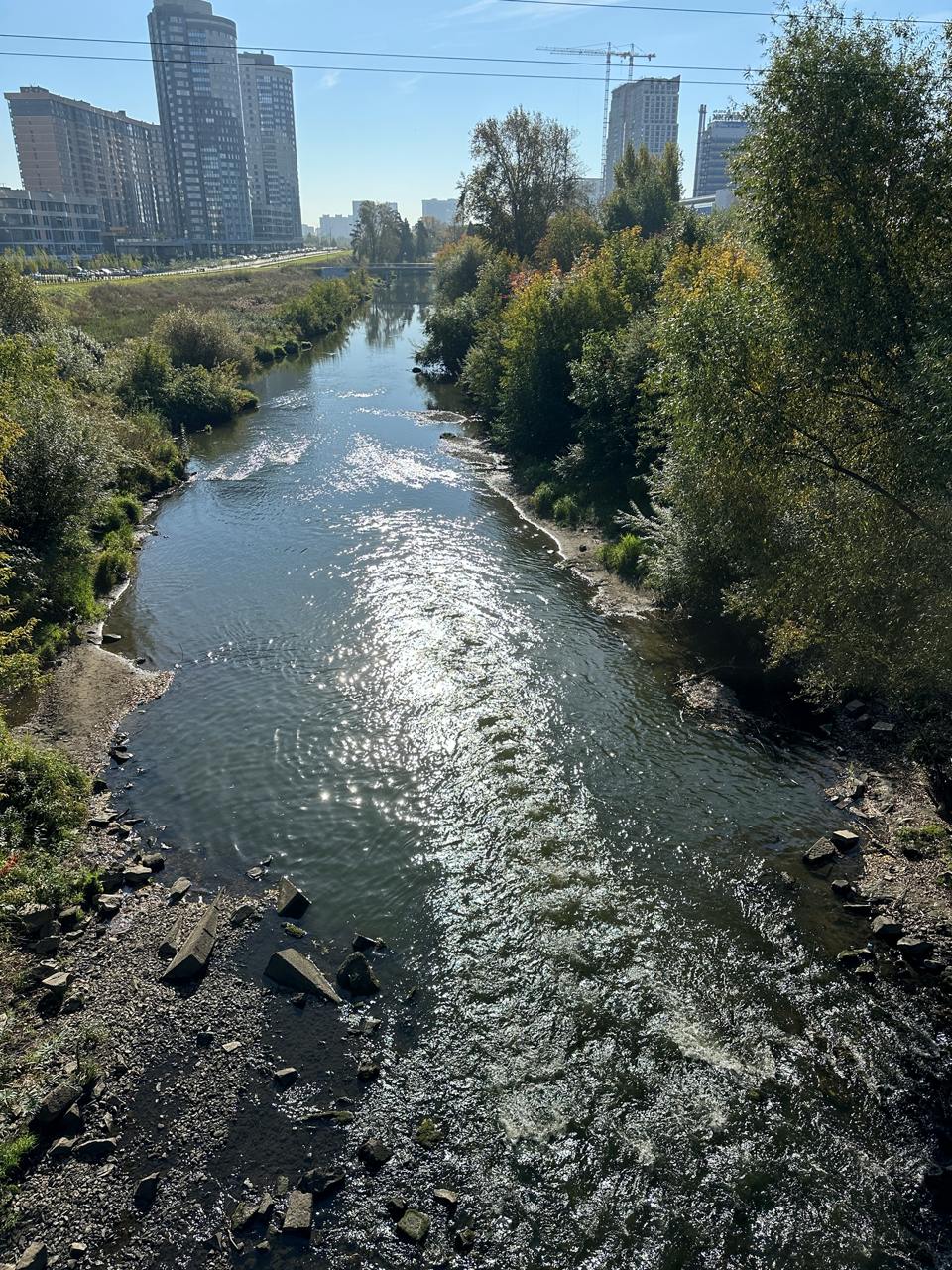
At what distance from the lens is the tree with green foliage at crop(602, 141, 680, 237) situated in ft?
227

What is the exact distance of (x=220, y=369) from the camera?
55500mm

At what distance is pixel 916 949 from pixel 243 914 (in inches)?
466

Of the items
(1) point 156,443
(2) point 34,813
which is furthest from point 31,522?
(1) point 156,443

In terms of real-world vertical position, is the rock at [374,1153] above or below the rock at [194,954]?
below

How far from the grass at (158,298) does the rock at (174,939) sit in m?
42.9

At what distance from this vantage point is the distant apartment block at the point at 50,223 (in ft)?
527

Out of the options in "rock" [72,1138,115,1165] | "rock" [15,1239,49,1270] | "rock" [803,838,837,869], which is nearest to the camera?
"rock" [15,1239,49,1270]

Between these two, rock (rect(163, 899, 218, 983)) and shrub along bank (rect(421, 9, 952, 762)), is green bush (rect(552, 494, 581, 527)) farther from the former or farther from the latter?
rock (rect(163, 899, 218, 983))

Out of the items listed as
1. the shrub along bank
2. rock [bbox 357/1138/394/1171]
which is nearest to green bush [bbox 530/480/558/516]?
the shrub along bank

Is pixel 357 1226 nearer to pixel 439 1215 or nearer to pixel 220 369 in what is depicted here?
pixel 439 1215

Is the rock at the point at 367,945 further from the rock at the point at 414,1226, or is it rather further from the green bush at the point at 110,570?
the green bush at the point at 110,570

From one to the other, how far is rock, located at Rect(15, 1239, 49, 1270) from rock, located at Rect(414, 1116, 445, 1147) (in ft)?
14.5

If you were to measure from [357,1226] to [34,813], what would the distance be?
10.1 m

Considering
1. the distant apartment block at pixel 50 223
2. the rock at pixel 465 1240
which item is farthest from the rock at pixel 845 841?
the distant apartment block at pixel 50 223
